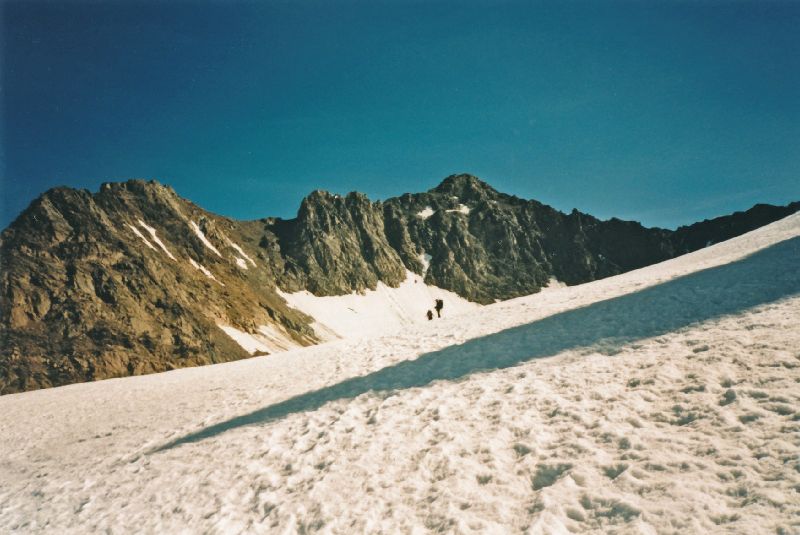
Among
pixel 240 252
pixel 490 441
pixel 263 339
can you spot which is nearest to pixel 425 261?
pixel 240 252

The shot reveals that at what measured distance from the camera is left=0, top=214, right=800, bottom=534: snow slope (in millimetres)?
6270

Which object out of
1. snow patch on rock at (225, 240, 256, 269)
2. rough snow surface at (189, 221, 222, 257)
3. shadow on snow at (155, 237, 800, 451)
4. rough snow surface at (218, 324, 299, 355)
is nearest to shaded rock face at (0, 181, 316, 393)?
rough snow surface at (218, 324, 299, 355)

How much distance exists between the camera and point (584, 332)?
15.6 m

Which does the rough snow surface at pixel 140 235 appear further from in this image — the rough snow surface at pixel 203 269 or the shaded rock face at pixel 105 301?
the rough snow surface at pixel 203 269

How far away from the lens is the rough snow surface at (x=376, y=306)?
11575cm

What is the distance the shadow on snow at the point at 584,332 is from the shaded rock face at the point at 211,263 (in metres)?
54.5

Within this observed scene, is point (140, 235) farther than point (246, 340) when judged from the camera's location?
Yes

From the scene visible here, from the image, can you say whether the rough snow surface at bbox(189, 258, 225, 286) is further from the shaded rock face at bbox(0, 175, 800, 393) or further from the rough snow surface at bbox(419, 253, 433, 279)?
the rough snow surface at bbox(419, 253, 433, 279)

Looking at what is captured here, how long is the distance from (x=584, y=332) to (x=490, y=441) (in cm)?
872

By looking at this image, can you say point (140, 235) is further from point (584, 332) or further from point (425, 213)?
point (425, 213)

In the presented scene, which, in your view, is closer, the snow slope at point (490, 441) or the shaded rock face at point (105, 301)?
the snow slope at point (490, 441)

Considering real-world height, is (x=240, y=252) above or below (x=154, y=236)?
below

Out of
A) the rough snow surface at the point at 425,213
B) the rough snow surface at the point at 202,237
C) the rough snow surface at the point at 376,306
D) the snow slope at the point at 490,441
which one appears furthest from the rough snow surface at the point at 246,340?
the rough snow surface at the point at 425,213

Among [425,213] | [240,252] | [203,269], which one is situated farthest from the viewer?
[425,213]
